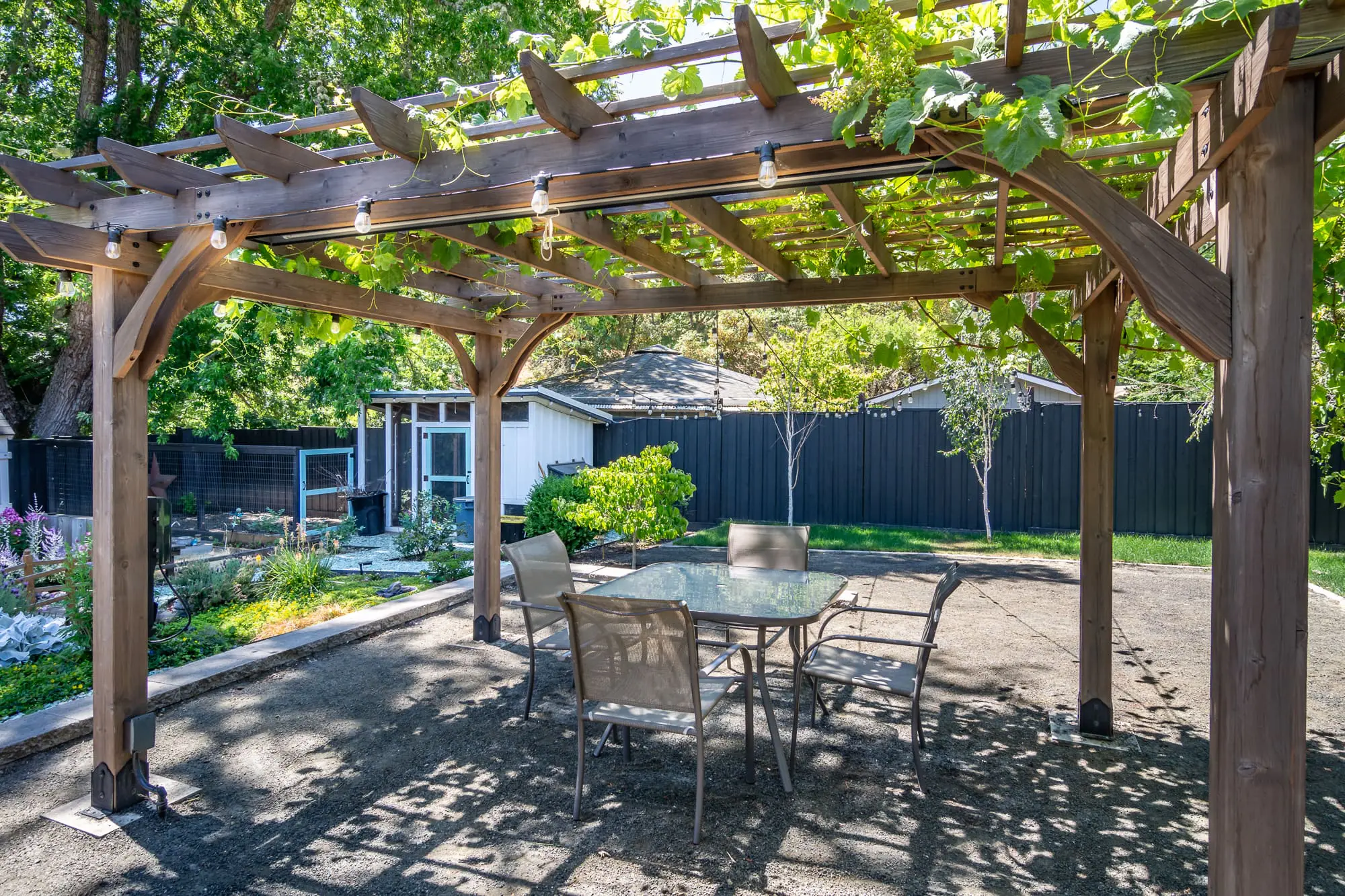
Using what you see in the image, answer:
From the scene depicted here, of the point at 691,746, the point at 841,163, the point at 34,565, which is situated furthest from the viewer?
the point at 34,565

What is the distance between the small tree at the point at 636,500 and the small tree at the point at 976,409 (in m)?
4.31

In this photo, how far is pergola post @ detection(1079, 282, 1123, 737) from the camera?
374 centimetres

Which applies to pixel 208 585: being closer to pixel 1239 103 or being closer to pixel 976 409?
pixel 1239 103

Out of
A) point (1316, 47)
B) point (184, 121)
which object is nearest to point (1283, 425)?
point (1316, 47)

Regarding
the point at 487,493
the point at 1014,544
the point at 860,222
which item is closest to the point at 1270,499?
the point at 860,222

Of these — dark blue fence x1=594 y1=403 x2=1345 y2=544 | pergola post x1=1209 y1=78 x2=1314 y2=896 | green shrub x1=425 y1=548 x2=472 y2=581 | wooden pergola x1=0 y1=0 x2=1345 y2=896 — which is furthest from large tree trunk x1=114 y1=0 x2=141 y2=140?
pergola post x1=1209 y1=78 x2=1314 y2=896

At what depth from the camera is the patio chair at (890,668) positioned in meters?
3.29

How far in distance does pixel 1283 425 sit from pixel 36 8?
13098mm

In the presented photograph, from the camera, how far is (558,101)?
219cm

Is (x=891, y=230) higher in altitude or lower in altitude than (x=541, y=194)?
higher

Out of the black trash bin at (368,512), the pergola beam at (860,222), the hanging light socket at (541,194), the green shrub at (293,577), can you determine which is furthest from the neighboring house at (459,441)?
the hanging light socket at (541,194)

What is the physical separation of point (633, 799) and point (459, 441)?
9056 mm

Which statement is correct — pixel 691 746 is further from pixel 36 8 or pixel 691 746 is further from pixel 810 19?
pixel 36 8

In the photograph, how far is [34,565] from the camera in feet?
19.5
